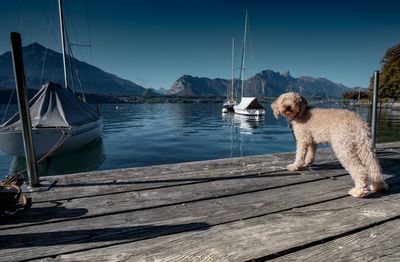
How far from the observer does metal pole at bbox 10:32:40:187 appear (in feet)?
9.85

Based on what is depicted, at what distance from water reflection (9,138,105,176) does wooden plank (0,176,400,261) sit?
1109 cm

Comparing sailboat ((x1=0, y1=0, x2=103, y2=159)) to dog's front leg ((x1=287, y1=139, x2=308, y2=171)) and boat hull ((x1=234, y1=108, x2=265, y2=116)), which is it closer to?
dog's front leg ((x1=287, y1=139, x2=308, y2=171))

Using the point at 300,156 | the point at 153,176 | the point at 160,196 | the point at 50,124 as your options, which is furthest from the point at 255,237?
the point at 50,124

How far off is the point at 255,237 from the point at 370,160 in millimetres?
1806

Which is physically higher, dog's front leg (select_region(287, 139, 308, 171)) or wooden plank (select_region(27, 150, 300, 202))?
dog's front leg (select_region(287, 139, 308, 171))

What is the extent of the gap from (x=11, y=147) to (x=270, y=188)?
11.0 meters

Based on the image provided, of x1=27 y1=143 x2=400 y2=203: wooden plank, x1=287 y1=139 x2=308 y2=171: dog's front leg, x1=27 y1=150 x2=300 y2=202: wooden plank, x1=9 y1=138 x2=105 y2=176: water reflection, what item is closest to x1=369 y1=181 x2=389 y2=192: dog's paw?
x1=287 y1=139 x2=308 y2=171: dog's front leg

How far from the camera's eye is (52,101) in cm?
1133

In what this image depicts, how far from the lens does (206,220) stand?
92.7 inches

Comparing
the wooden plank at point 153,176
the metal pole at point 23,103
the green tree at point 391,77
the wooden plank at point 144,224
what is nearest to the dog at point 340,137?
the wooden plank at point 144,224

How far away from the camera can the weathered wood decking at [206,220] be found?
1.87 meters

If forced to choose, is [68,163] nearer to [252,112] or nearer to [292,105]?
[292,105]

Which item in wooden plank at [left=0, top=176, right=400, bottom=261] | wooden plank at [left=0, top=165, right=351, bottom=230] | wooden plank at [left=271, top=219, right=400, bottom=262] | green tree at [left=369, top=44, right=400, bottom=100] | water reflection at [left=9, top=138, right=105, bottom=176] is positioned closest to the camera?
wooden plank at [left=271, top=219, right=400, bottom=262]

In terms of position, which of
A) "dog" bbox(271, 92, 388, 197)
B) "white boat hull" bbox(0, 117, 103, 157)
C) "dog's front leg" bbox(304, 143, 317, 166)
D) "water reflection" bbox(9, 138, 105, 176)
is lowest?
"water reflection" bbox(9, 138, 105, 176)
